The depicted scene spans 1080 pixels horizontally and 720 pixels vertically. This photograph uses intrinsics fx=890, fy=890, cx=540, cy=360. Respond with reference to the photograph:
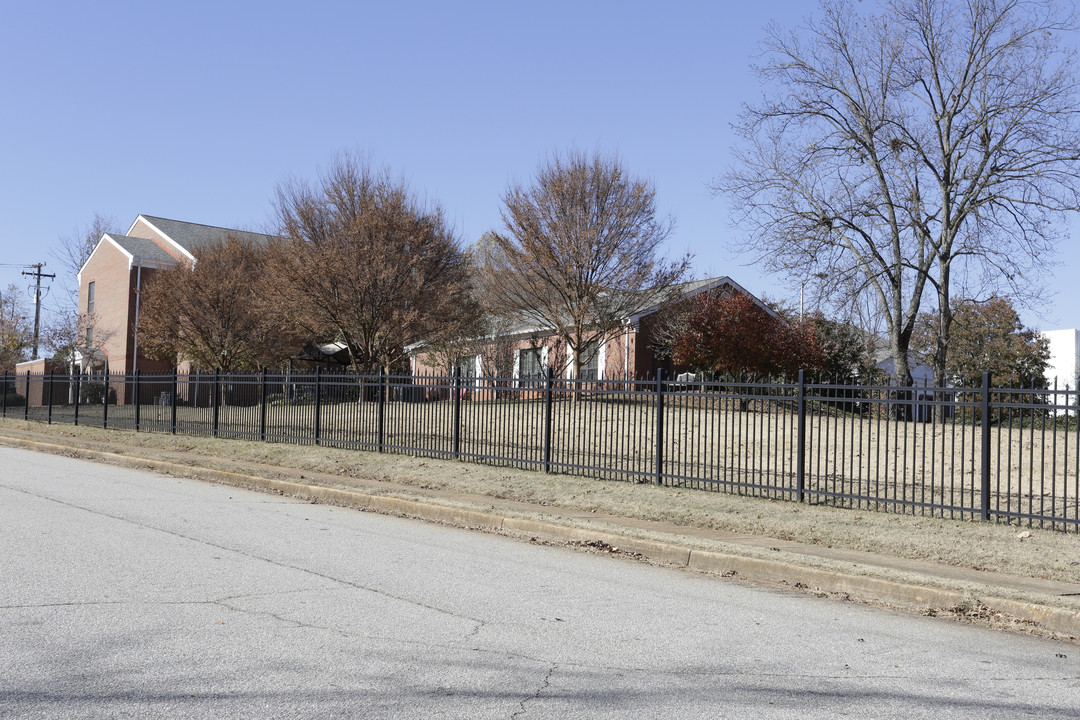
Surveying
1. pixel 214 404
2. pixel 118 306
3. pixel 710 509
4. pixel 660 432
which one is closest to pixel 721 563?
pixel 710 509

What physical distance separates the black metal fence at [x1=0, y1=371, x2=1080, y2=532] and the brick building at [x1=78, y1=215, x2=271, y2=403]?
73.3ft

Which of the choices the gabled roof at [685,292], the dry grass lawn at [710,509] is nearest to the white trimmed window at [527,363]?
the gabled roof at [685,292]

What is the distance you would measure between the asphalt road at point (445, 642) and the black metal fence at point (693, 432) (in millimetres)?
4153

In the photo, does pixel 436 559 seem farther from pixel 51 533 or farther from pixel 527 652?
pixel 51 533

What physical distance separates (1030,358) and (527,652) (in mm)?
47709

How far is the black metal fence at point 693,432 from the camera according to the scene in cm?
1130

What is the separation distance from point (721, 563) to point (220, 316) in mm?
30175

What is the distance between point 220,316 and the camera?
3516cm

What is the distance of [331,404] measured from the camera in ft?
63.0

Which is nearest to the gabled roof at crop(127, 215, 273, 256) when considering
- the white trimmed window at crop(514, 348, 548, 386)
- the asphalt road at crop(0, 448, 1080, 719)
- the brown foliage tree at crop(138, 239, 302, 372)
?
the brown foliage tree at crop(138, 239, 302, 372)

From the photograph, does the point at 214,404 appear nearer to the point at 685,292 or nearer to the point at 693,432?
the point at 693,432

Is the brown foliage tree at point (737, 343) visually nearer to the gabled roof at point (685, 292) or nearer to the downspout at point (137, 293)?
the gabled roof at point (685, 292)

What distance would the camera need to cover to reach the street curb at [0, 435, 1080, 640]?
7.14 meters

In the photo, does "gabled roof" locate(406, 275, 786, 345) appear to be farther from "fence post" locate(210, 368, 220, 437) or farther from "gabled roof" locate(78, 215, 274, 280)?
"gabled roof" locate(78, 215, 274, 280)
